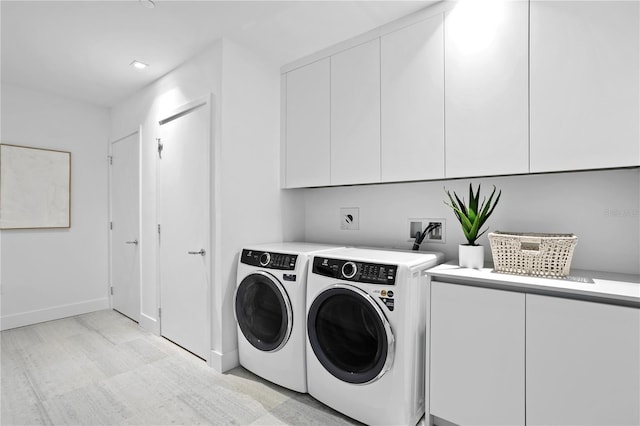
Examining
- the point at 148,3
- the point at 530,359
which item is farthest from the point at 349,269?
the point at 148,3

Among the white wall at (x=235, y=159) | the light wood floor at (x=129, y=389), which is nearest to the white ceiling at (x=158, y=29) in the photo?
the white wall at (x=235, y=159)

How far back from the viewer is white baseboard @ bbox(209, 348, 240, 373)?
2.25 meters

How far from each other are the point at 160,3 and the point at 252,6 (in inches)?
21.7

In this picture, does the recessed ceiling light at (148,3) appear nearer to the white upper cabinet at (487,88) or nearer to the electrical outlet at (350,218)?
the white upper cabinet at (487,88)

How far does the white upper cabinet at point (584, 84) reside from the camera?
4.46 ft

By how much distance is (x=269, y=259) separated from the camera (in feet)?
6.91

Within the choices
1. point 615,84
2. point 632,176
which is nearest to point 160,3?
point 615,84

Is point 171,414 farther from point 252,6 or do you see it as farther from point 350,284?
point 252,6

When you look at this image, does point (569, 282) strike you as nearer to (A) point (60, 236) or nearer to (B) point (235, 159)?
(B) point (235, 159)

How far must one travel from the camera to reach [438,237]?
2145 millimetres

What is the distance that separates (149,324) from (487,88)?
3.36 metres

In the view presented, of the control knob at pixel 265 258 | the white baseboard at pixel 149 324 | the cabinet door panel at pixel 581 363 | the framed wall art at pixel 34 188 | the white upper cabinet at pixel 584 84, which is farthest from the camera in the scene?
the framed wall art at pixel 34 188

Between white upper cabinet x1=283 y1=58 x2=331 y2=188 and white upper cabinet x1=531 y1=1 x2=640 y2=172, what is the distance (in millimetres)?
1320

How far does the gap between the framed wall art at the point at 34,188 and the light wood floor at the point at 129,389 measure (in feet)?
3.79
